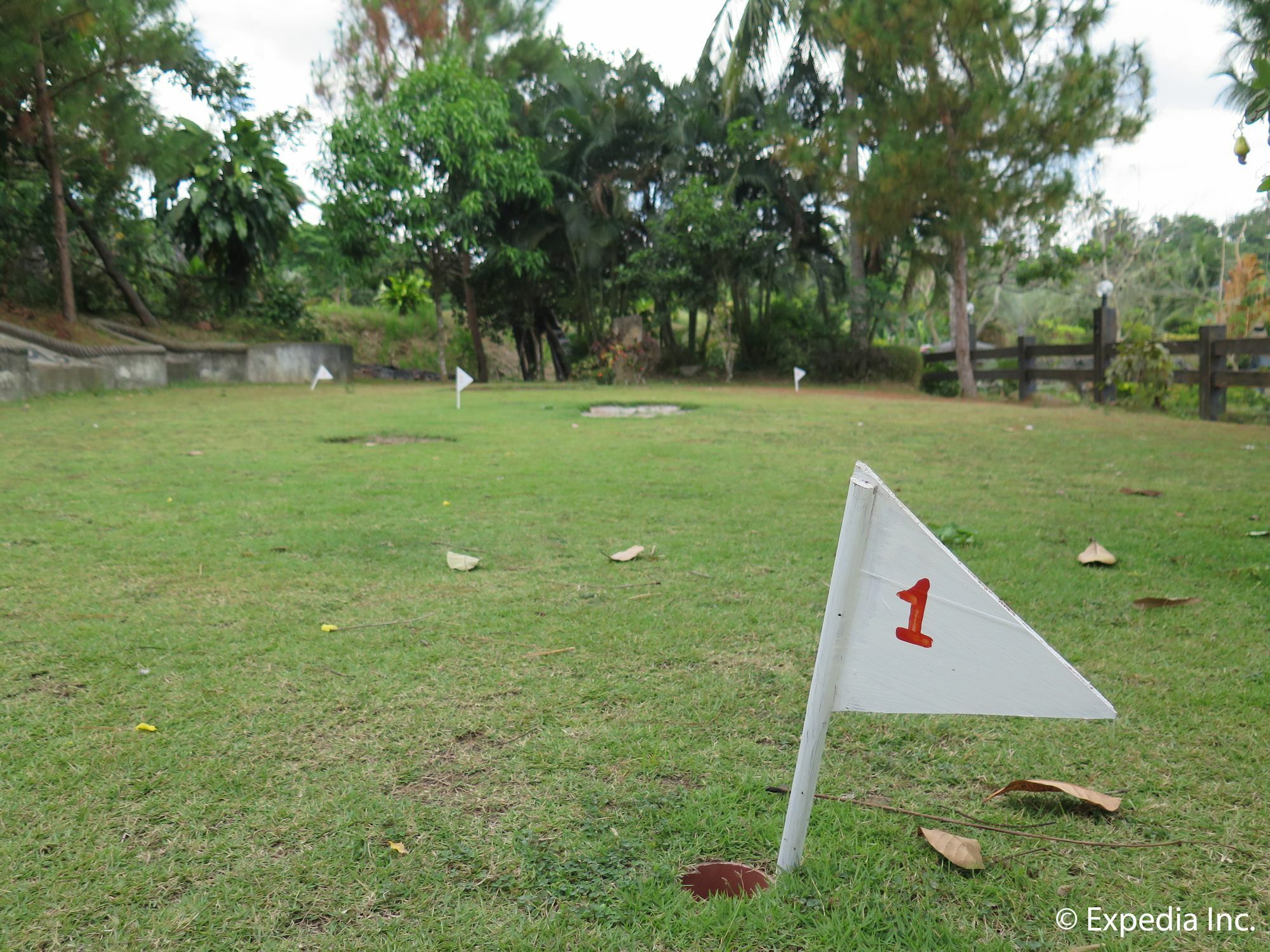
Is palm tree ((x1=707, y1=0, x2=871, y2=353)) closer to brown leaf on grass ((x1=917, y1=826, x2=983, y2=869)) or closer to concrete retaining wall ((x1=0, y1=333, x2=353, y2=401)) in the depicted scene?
concrete retaining wall ((x1=0, y1=333, x2=353, y2=401))

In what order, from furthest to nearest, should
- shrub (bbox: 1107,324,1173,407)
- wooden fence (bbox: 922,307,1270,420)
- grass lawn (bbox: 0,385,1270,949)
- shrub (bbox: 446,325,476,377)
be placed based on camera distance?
shrub (bbox: 446,325,476,377), shrub (bbox: 1107,324,1173,407), wooden fence (bbox: 922,307,1270,420), grass lawn (bbox: 0,385,1270,949)

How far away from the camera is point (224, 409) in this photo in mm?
11062

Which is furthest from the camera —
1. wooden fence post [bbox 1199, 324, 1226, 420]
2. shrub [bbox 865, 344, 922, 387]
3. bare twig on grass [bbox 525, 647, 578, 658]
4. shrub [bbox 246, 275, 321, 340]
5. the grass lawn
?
shrub [bbox 246, 275, 321, 340]

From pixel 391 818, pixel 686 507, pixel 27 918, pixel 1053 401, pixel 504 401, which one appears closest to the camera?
pixel 27 918

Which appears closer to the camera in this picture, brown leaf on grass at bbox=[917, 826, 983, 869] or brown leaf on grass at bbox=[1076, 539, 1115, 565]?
brown leaf on grass at bbox=[917, 826, 983, 869]

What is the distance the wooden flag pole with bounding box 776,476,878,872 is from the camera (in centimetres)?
141

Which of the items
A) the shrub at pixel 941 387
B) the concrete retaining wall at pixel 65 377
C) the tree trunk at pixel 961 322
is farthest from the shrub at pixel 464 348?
the tree trunk at pixel 961 322

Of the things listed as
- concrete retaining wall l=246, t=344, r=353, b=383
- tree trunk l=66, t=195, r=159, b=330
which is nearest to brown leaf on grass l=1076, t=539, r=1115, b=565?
concrete retaining wall l=246, t=344, r=353, b=383

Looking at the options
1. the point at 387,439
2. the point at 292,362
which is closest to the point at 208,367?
the point at 292,362

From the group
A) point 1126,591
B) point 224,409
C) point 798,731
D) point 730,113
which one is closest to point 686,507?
point 1126,591

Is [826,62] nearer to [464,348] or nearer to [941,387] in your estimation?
[941,387]

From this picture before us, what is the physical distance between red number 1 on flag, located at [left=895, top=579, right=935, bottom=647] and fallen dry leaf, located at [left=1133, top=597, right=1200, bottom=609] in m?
2.06

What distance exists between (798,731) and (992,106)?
13685 millimetres

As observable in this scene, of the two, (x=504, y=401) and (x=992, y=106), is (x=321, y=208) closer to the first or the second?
(x=504, y=401)
